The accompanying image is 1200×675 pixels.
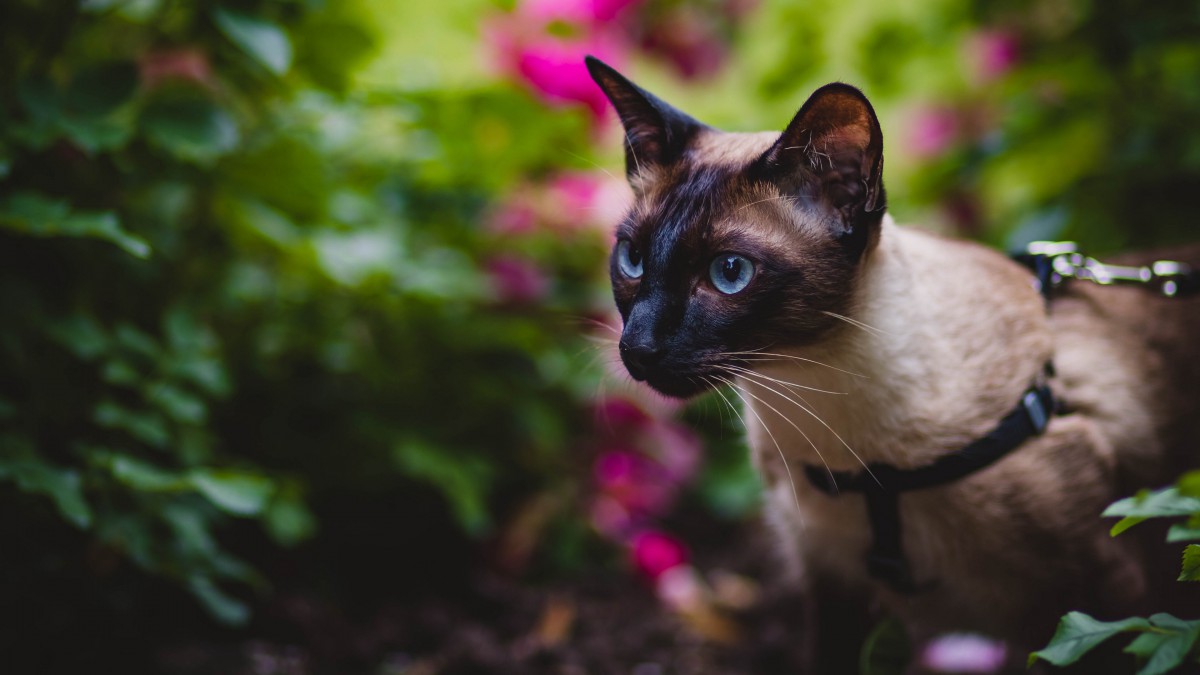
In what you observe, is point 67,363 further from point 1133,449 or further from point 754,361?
point 1133,449

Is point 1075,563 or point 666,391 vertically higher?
point 666,391

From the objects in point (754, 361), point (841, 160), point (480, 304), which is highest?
point (480, 304)

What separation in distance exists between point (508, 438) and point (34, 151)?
1395 mm

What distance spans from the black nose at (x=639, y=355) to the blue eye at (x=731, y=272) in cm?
14

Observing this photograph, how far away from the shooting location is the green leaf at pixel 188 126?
155 centimetres

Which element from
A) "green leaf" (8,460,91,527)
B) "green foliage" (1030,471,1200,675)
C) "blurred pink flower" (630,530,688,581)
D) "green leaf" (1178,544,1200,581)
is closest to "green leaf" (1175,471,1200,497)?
"green foliage" (1030,471,1200,675)

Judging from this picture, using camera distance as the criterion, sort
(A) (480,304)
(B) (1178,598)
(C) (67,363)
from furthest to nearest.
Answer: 1. (A) (480,304)
2. (C) (67,363)
3. (B) (1178,598)

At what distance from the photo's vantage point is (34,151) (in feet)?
4.86

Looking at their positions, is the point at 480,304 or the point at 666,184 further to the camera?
the point at 480,304

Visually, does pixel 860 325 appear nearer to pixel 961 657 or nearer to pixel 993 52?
pixel 961 657

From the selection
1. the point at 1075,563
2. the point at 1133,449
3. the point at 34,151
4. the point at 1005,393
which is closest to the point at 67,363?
the point at 34,151

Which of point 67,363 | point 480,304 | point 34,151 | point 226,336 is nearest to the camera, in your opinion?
point 34,151

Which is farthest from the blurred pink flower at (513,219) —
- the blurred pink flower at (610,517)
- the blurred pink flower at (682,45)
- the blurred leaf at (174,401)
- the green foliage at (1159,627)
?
the blurred pink flower at (682,45)

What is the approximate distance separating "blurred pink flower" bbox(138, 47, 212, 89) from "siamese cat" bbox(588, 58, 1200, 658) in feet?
3.05
